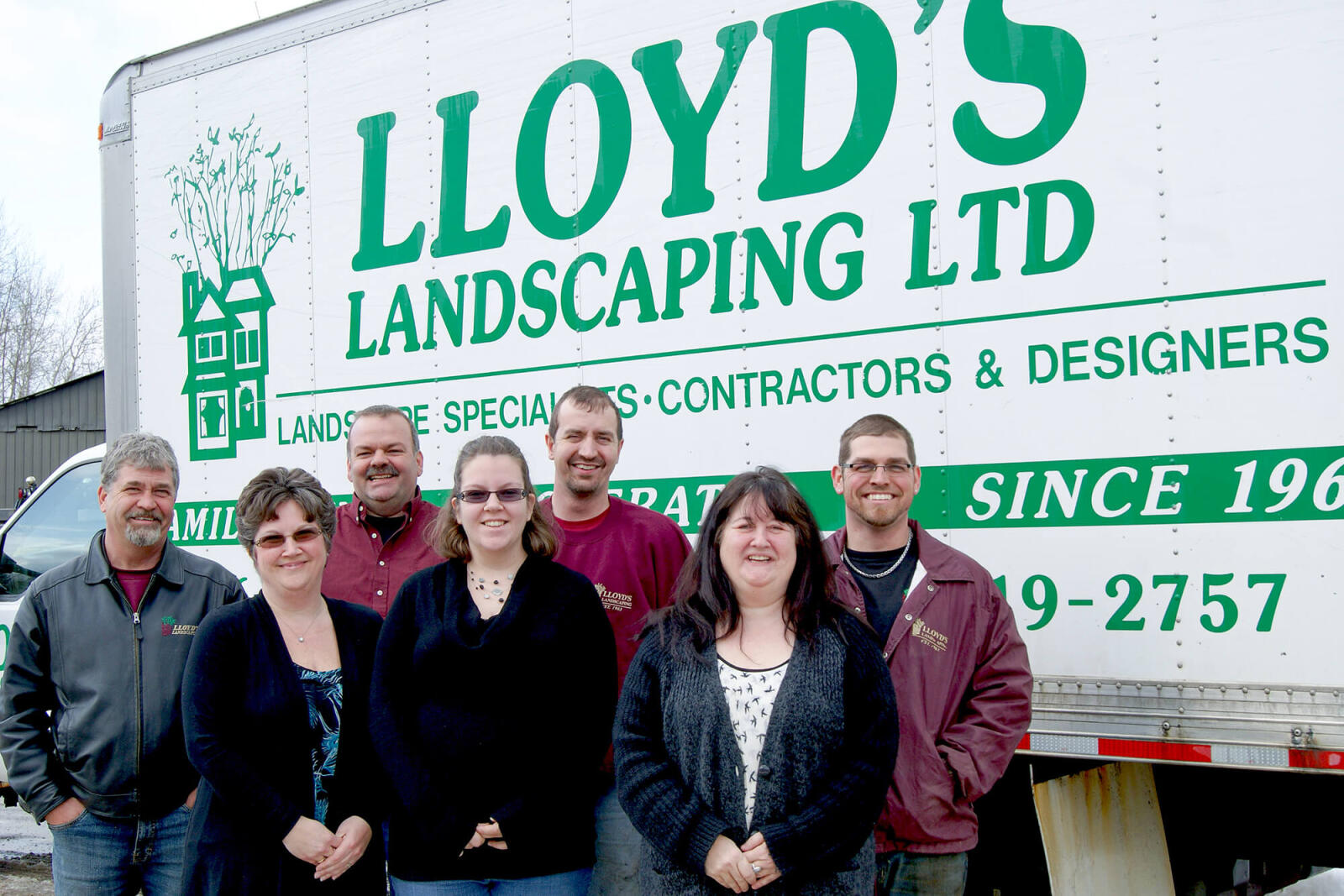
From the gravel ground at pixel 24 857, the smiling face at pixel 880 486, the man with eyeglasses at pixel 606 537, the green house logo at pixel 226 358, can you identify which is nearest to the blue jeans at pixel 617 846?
the man with eyeglasses at pixel 606 537

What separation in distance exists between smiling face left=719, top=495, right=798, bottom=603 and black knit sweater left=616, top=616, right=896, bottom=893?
0.46ft

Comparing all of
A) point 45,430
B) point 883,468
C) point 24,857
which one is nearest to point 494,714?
point 883,468

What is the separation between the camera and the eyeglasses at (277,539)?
258 centimetres

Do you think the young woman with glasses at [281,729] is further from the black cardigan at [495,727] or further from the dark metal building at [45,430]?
the dark metal building at [45,430]

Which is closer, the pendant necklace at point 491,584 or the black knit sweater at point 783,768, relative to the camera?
the black knit sweater at point 783,768

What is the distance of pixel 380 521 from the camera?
3.19 metres

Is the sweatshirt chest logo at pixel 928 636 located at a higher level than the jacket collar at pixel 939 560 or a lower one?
lower

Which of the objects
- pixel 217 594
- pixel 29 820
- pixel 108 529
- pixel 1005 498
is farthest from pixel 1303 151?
pixel 29 820

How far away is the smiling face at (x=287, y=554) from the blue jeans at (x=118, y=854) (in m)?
0.68

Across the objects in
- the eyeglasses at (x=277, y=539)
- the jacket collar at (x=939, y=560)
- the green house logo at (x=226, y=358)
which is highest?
the green house logo at (x=226, y=358)

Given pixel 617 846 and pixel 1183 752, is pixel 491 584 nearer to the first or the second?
pixel 617 846

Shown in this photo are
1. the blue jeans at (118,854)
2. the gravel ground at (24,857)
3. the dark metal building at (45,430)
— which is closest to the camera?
the blue jeans at (118,854)

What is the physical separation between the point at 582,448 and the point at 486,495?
38 cm

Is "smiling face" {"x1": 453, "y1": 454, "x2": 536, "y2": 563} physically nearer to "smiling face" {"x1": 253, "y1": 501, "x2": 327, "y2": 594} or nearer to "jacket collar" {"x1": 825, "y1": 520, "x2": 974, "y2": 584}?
"smiling face" {"x1": 253, "y1": 501, "x2": 327, "y2": 594}
